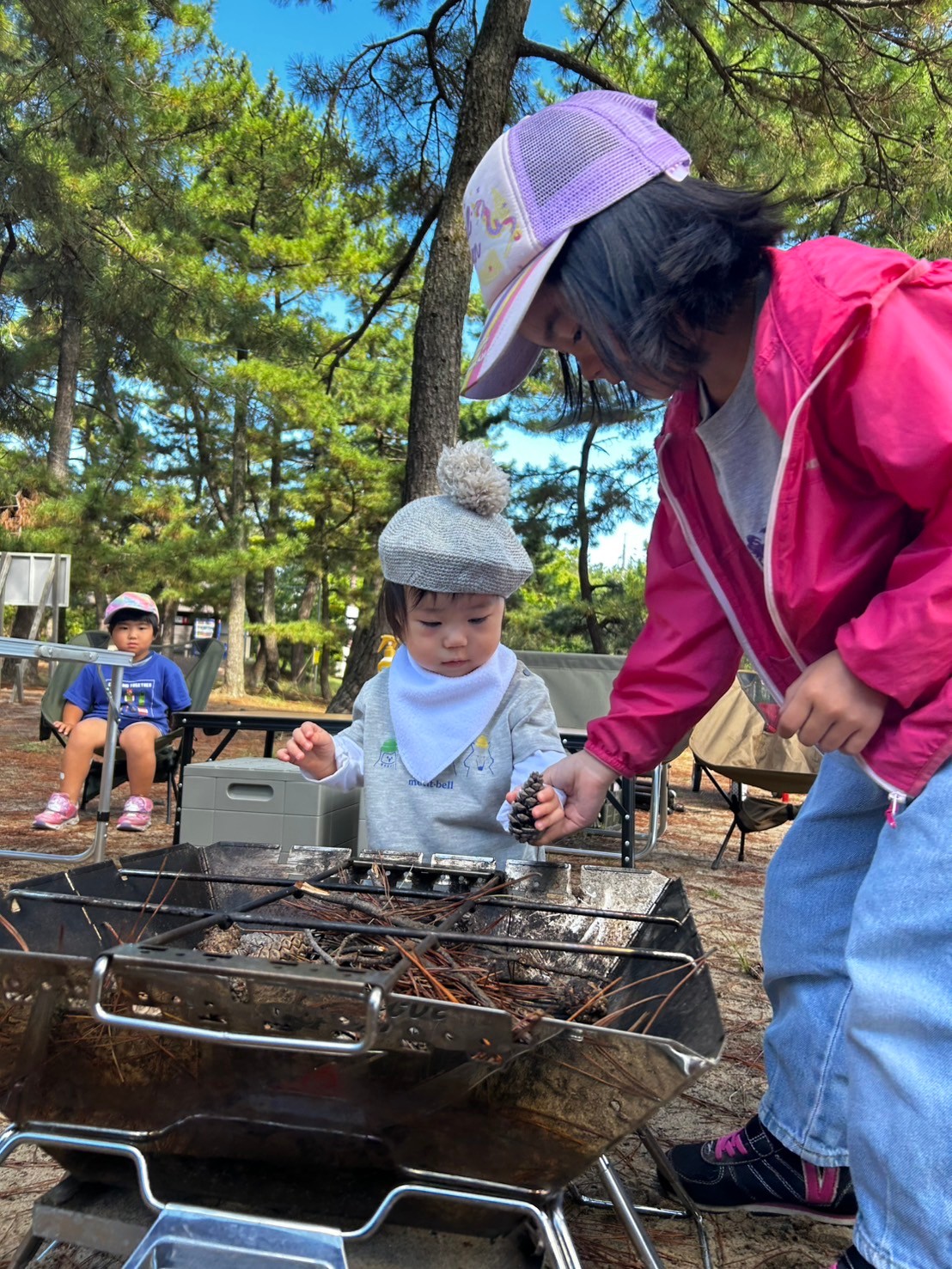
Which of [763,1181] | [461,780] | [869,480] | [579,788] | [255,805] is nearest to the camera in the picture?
[869,480]

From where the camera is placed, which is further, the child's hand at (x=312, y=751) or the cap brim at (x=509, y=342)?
the child's hand at (x=312, y=751)

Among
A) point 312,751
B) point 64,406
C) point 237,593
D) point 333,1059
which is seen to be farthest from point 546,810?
point 237,593

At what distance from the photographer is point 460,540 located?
7.60ft

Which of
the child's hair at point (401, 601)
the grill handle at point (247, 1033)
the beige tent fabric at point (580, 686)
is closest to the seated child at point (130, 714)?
the beige tent fabric at point (580, 686)

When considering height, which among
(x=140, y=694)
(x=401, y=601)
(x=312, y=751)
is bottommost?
(x=140, y=694)

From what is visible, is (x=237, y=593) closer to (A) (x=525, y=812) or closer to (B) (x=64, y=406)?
(B) (x=64, y=406)

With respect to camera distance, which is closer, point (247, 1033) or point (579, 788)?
Result: point (247, 1033)

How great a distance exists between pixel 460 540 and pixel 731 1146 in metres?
1.34

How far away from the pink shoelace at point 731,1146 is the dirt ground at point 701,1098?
0.11 m

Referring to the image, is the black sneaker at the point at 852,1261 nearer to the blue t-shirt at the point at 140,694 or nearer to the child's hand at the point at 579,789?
the child's hand at the point at 579,789

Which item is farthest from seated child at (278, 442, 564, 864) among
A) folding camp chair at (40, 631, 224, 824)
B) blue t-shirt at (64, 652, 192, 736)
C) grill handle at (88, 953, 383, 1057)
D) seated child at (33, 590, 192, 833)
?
blue t-shirt at (64, 652, 192, 736)

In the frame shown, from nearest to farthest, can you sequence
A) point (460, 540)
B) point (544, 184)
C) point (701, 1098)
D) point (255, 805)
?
point (544, 184) < point (701, 1098) < point (460, 540) < point (255, 805)

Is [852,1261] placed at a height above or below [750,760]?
below

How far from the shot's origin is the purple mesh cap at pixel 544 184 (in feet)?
4.33
